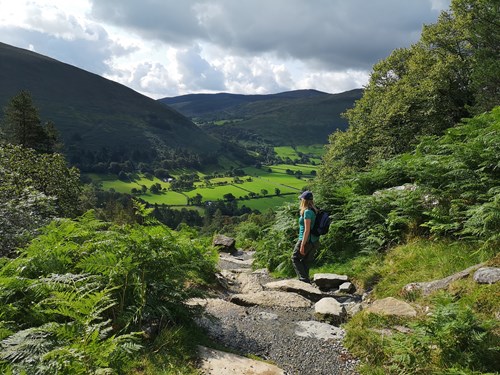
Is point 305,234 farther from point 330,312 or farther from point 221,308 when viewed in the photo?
point 221,308

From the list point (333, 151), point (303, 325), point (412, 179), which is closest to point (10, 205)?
point (303, 325)

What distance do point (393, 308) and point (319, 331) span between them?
4.58 feet

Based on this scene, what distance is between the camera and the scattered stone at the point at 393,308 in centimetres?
630

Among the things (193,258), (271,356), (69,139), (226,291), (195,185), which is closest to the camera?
(271,356)

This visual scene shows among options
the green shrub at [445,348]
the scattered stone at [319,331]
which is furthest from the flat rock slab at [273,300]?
the green shrub at [445,348]

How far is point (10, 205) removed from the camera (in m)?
12.3

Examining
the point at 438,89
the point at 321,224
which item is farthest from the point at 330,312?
the point at 438,89

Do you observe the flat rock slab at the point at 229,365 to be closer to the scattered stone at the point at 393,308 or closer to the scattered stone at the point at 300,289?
the scattered stone at the point at 393,308

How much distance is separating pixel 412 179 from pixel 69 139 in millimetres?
211677

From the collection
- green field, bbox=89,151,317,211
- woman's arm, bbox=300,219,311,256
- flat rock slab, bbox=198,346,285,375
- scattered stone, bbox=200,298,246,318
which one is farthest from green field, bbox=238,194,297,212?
flat rock slab, bbox=198,346,285,375

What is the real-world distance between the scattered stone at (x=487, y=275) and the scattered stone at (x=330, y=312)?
8.26 ft

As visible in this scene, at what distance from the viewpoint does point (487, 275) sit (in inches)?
246

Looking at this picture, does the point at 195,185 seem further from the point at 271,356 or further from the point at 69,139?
the point at 271,356

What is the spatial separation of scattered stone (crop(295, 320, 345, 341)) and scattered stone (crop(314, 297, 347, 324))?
0.32 m
